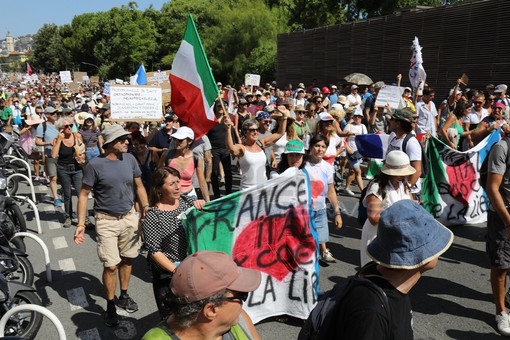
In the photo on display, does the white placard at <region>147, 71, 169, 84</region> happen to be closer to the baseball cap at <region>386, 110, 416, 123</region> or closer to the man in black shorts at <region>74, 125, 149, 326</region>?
the man in black shorts at <region>74, 125, 149, 326</region>

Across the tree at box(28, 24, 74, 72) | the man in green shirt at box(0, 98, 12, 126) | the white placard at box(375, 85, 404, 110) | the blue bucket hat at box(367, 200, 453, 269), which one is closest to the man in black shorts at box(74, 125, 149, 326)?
the blue bucket hat at box(367, 200, 453, 269)

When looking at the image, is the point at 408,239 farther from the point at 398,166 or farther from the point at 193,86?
the point at 193,86

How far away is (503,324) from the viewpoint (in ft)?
13.7

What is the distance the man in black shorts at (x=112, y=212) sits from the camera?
453cm

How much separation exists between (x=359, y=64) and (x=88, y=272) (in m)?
18.5

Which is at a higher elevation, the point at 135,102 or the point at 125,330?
the point at 135,102

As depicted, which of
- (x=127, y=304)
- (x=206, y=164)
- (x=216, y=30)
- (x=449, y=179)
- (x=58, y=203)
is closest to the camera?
(x=127, y=304)

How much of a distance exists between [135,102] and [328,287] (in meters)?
5.18

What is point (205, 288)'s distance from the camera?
1.84 metres

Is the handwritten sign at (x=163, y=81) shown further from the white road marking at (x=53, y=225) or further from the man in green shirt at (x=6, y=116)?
the white road marking at (x=53, y=225)

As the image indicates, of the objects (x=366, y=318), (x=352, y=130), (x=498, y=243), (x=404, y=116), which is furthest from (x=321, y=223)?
(x=352, y=130)

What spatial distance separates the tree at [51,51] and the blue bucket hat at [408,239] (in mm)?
83894

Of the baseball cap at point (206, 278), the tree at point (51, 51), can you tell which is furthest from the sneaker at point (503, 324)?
the tree at point (51, 51)

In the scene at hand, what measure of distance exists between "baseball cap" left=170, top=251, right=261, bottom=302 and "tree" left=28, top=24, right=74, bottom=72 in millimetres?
83778
